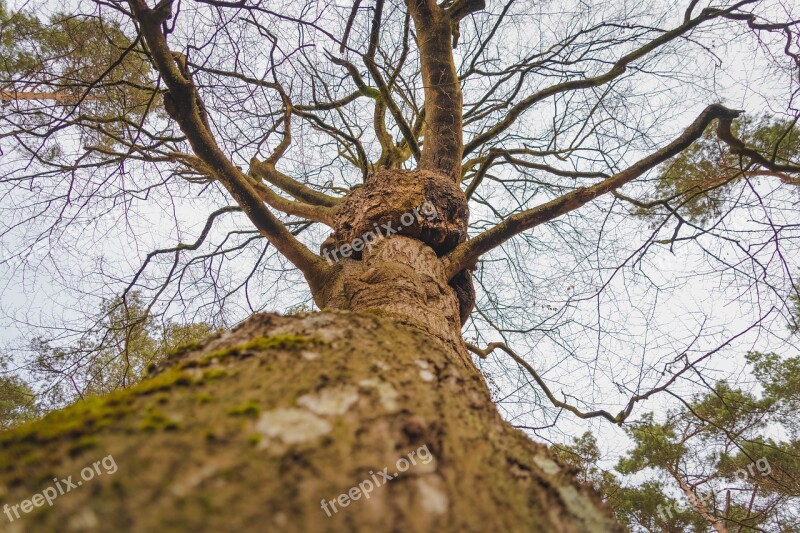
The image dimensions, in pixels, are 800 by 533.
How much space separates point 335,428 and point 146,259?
409cm

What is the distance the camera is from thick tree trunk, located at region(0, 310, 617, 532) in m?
0.49

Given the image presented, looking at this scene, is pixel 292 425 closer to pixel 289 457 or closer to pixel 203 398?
pixel 289 457

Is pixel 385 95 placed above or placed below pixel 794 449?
above

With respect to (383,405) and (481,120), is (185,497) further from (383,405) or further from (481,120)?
(481,120)

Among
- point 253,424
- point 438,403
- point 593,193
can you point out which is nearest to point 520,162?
point 593,193

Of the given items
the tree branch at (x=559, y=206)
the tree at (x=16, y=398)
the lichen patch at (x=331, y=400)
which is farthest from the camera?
the tree at (x=16, y=398)

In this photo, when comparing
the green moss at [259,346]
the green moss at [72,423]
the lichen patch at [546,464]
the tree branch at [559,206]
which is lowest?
the lichen patch at [546,464]

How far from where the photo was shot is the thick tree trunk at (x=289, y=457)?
19.1 inches

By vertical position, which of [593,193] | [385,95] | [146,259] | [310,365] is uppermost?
[146,259]

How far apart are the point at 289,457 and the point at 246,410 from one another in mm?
138

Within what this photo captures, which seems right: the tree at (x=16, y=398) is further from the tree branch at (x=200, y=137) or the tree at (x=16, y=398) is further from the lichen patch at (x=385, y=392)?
the lichen patch at (x=385, y=392)

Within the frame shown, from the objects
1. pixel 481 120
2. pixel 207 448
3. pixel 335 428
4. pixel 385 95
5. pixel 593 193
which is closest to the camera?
pixel 207 448

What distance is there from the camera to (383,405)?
765 mm

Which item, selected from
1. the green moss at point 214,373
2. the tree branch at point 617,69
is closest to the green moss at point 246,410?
the green moss at point 214,373
